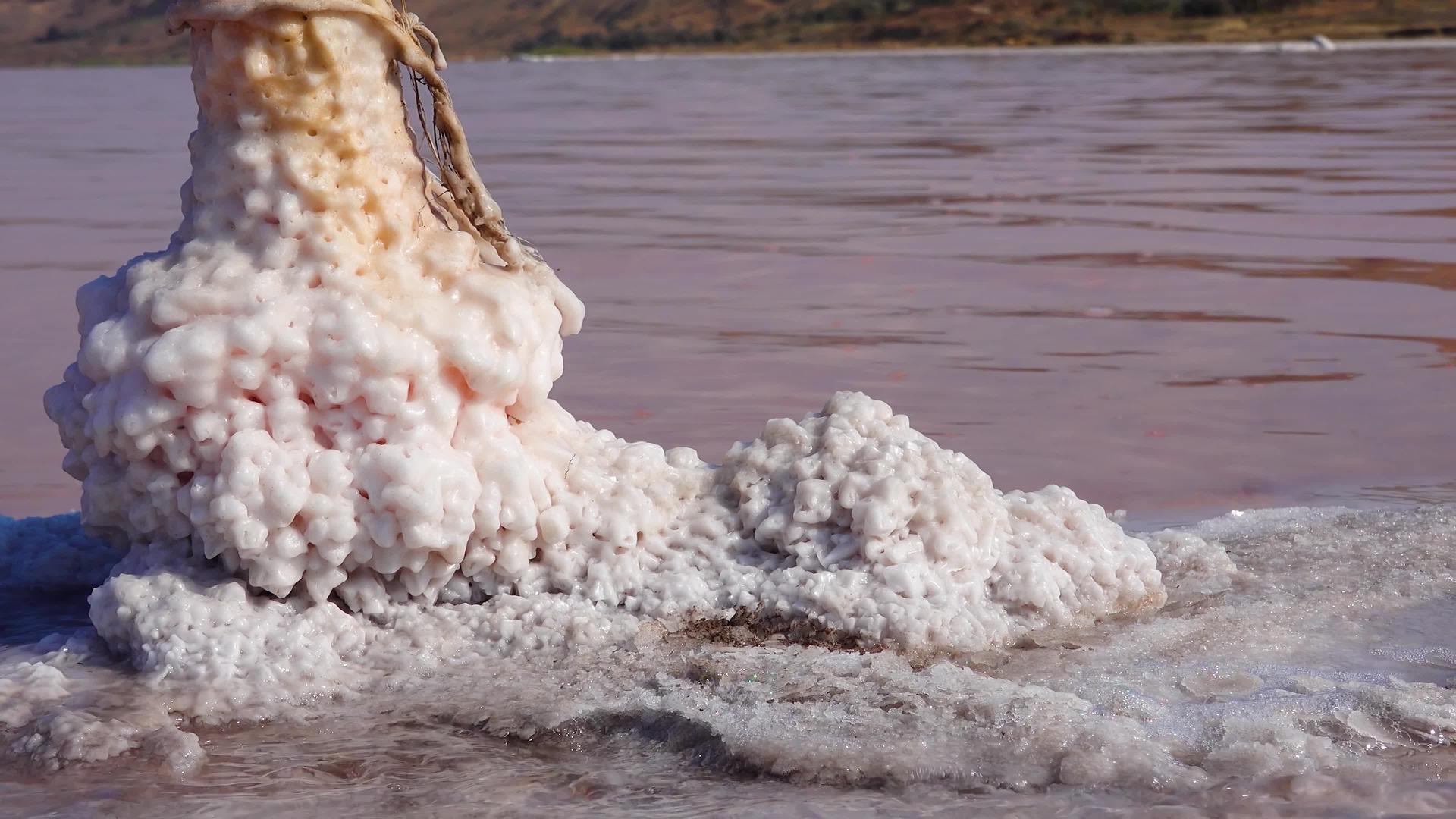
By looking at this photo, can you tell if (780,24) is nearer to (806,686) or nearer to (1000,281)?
(1000,281)

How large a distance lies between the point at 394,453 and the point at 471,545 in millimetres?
229

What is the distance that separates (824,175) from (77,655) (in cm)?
931

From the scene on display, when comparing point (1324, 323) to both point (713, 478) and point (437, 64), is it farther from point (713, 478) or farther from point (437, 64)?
point (437, 64)

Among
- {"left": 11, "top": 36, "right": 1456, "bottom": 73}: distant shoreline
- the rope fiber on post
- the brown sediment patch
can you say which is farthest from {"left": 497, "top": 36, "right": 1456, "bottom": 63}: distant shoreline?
the brown sediment patch

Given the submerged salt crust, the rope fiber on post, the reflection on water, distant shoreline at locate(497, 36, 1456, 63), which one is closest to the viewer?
the submerged salt crust

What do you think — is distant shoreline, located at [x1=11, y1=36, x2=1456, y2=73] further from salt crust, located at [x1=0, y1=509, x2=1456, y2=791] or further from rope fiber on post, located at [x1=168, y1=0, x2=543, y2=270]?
rope fiber on post, located at [x1=168, y1=0, x2=543, y2=270]

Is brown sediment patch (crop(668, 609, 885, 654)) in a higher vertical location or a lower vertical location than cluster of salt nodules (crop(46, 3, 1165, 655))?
lower

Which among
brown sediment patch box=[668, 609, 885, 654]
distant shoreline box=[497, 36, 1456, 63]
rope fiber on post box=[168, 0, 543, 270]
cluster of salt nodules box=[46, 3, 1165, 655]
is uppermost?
rope fiber on post box=[168, 0, 543, 270]

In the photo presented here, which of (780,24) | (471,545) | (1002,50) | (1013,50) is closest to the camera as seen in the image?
(471,545)

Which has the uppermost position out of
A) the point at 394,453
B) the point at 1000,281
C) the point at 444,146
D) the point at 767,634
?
the point at 444,146

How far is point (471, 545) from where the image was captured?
8.52 feet

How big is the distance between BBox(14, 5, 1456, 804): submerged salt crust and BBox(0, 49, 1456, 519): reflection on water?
110cm

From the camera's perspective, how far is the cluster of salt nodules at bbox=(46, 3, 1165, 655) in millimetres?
2469

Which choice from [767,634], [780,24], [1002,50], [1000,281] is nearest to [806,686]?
[767,634]
